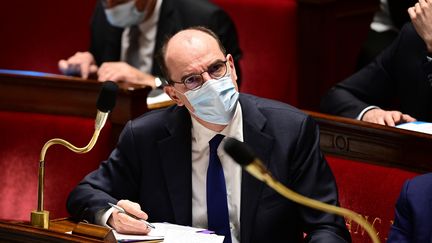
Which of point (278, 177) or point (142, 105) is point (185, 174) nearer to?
point (278, 177)

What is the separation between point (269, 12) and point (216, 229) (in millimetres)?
1139

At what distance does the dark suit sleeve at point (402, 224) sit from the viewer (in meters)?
1.45

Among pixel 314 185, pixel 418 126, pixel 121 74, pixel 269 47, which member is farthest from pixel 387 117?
pixel 269 47

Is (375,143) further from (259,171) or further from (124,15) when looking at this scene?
(124,15)

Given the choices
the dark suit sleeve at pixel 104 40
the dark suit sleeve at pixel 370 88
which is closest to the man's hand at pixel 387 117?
the dark suit sleeve at pixel 370 88


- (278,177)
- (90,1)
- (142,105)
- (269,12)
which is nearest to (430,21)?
(278,177)

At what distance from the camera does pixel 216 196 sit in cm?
166

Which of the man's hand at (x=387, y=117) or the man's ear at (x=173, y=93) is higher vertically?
the man's ear at (x=173, y=93)

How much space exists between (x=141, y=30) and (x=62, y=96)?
52 cm

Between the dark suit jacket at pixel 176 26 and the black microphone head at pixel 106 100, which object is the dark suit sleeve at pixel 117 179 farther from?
the dark suit jacket at pixel 176 26

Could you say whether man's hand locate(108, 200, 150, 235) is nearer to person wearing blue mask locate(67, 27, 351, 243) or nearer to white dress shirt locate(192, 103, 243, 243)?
person wearing blue mask locate(67, 27, 351, 243)

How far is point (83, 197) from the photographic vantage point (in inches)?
67.9

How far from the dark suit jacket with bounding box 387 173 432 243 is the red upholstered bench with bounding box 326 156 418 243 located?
0.26 metres

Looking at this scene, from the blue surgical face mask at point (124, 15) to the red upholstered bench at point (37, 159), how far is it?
1.51 feet
